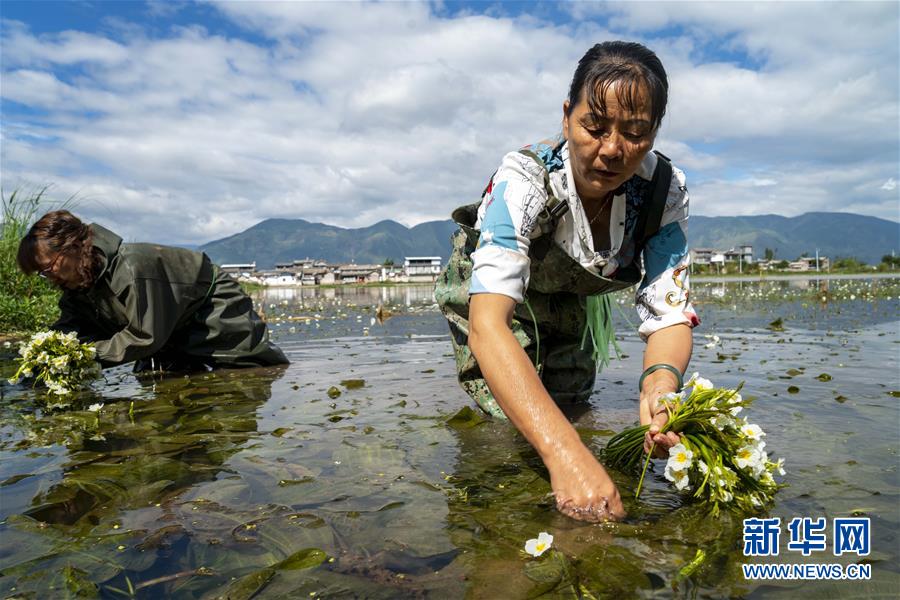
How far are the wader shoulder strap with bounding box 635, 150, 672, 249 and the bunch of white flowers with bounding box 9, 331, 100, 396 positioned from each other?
443 cm

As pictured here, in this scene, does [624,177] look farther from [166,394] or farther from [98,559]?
[166,394]

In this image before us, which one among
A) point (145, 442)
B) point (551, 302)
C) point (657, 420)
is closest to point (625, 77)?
point (657, 420)

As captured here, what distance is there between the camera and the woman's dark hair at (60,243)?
14.3ft

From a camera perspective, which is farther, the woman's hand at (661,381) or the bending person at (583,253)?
the woman's hand at (661,381)

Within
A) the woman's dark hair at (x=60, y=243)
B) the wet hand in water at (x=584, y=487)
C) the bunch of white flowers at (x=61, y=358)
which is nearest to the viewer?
the wet hand in water at (x=584, y=487)

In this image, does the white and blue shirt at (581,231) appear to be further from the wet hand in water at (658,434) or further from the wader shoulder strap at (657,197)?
the wet hand in water at (658,434)

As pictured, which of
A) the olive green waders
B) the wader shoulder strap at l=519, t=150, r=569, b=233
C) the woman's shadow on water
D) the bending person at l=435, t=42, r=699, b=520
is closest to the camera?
the bending person at l=435, t=42, r=699, b=520

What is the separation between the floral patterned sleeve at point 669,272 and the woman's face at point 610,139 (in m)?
0.53

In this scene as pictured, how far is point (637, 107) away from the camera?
2199 millimetres

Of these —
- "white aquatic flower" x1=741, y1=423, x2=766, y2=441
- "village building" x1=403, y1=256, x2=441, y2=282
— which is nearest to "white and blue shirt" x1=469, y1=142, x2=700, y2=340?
"white aquatic flower" x1=741, y1=423, x2=766, y2=441

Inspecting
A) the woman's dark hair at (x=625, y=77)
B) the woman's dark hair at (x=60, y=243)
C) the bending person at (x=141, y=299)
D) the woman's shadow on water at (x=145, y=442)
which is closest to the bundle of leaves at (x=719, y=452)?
the woman's dark hair at (x=625, y=77)

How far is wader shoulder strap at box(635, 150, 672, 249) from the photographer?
2734 mm

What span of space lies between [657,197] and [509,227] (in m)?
0.89

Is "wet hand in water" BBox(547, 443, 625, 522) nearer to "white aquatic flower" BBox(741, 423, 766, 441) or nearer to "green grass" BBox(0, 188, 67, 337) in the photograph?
"white aquatic flower" BBox(741, 423, 766, 441)
